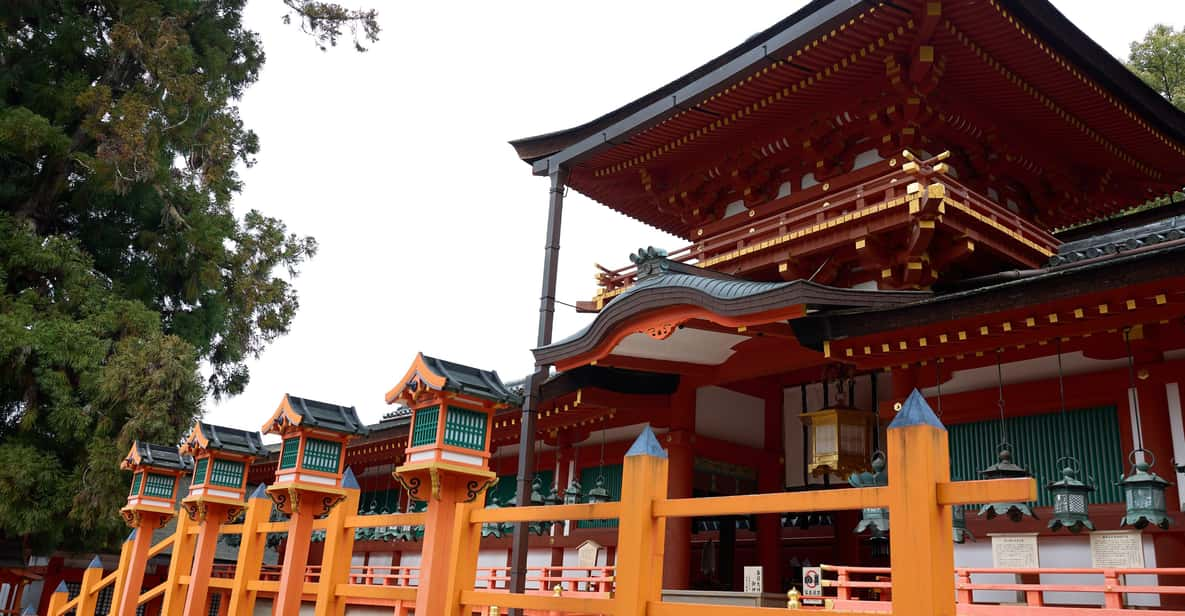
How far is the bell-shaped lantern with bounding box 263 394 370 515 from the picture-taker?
31.8 feet

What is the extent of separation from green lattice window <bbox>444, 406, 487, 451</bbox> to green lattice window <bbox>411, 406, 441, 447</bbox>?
0.11 m

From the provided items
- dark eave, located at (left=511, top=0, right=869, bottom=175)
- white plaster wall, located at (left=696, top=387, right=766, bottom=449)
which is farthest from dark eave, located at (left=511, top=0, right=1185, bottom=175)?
white plaster wall, located at (left=696, top=387, right=766, bottom=449)

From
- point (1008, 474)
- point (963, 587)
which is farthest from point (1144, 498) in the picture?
point (963, 587)

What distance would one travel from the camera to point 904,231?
11.7 metres

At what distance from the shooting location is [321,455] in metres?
9.85

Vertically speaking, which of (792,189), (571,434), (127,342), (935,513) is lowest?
(935,513)

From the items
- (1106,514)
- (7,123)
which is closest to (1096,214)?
(1106,514)

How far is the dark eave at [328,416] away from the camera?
387 inches

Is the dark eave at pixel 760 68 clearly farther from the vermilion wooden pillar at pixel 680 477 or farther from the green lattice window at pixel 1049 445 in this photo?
the green lattice window at pixel 1049 445

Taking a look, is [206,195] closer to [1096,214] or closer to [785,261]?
[785,261]

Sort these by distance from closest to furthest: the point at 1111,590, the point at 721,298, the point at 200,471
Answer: the point at 1111,590 → the point at 721,298 → the point at 200,471

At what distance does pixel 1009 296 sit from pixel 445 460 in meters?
5.95

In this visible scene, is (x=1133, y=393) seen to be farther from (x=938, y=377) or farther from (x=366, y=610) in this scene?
(x=366, y=610)

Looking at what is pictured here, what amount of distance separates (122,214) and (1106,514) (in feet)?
75.8
